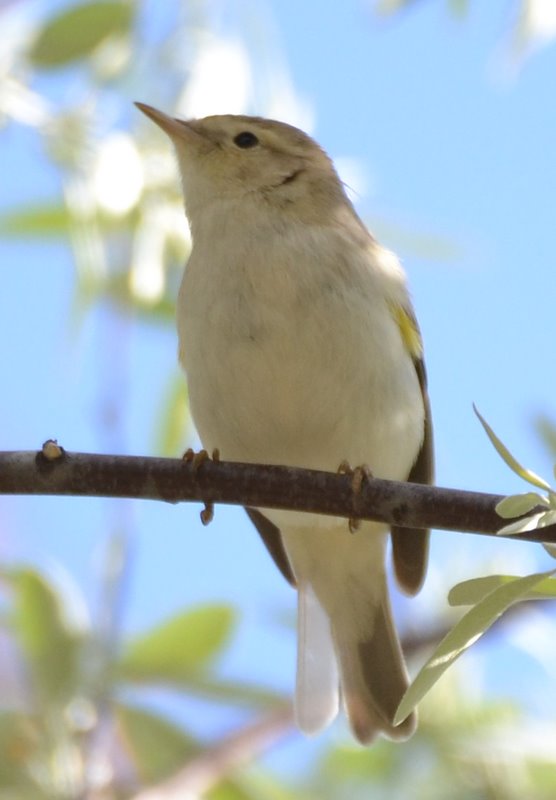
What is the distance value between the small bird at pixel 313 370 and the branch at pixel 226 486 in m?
0.78

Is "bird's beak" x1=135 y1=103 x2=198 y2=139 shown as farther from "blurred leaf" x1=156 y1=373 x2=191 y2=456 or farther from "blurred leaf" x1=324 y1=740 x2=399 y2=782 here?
"blurred leaf" x1=324 y1=740 x2=399 y2=782

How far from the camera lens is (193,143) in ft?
12.3

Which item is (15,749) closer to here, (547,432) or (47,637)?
(47,637)

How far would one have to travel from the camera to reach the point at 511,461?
5.69 ft

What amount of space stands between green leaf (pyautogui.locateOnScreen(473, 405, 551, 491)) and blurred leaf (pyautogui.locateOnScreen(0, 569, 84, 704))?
138 cm

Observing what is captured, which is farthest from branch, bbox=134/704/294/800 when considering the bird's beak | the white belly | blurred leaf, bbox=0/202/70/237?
the bird's beak

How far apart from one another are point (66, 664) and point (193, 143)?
172 cm

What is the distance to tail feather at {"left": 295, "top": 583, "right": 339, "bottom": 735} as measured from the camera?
3.17 meters

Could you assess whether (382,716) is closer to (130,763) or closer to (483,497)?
(130,763)

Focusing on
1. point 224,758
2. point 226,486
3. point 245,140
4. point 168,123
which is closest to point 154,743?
point 224,758

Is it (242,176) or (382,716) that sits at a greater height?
(242,176)

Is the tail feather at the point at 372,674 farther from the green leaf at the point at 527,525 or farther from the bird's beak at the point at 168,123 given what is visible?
the green leaf at the point at 527,525

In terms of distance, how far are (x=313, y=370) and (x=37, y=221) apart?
0.96 meters

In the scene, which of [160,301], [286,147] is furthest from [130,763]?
[286,147]
